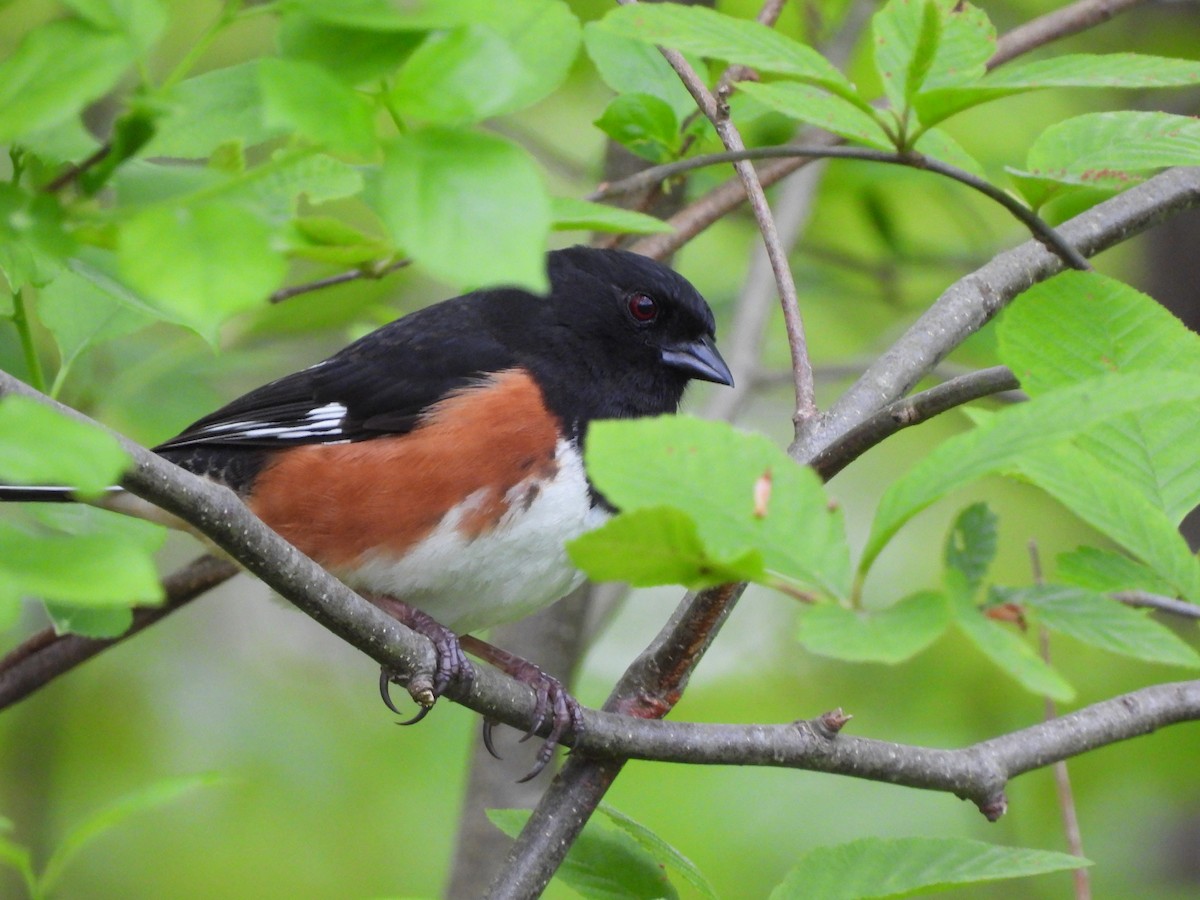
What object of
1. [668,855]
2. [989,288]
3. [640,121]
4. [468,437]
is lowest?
[468,437]

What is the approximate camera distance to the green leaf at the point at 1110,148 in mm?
1121

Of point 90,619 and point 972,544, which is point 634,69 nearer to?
point 90,619

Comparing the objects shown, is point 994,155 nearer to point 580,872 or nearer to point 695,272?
point 695,272

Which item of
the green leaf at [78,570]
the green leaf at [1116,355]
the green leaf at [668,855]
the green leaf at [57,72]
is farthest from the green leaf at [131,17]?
the green leaf at [668,855]

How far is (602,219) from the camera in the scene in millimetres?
1167

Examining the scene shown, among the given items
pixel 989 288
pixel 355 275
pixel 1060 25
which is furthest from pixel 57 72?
pixel 1060 25

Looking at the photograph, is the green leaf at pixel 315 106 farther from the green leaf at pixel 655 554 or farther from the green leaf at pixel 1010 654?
the green leaf at pixel 1010 654

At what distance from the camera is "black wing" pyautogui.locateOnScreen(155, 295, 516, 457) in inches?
88.8

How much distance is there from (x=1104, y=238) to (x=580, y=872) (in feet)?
3.48

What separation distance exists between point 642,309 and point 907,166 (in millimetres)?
1137

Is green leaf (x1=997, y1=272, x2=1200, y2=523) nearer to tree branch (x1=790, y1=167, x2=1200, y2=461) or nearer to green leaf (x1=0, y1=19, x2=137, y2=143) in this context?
tree branch (x1=790, y1=167, x2=1200, y2=461)

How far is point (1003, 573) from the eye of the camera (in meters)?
4.07

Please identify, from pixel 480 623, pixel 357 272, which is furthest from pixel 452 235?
pixel 480 623

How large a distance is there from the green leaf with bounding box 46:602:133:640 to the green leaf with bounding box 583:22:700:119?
94 cm
